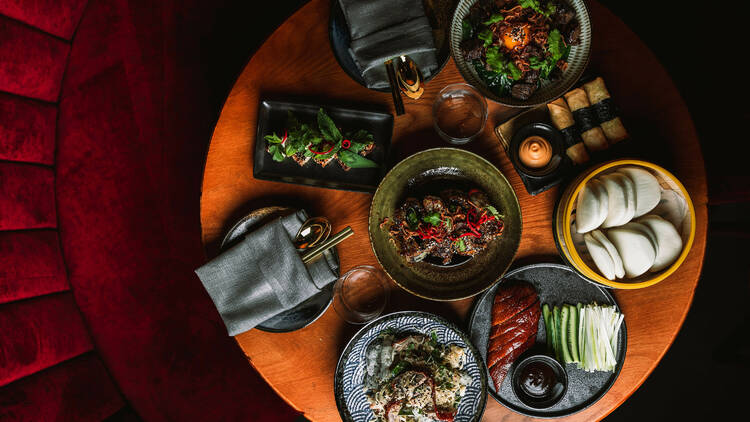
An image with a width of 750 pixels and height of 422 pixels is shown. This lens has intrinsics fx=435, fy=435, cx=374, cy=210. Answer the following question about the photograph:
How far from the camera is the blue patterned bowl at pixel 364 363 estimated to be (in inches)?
76.2

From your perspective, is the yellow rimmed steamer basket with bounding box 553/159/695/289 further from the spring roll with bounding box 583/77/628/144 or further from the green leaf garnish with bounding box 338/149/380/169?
the green leaf garnish with bounding box 338/149/380/169

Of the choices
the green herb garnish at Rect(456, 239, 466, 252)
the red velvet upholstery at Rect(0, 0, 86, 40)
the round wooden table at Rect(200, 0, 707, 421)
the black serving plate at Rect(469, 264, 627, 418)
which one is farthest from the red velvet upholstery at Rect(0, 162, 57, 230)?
the black serving plate at Rect(469, 264, 627, 418)

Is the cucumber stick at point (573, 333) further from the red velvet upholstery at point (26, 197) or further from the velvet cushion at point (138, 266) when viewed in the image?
the red velvet upholstery at point (26, 197)

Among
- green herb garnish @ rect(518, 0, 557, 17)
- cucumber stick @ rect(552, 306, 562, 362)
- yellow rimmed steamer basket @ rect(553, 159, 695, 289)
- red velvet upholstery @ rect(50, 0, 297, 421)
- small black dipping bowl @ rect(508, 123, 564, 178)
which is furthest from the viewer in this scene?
red velvet upholstery @ rect(50, 0, 297, 421)

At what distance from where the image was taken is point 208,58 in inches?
105

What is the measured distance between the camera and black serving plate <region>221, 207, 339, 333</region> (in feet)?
6.48

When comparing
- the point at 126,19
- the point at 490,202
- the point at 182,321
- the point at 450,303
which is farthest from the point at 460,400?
the point at 126,19

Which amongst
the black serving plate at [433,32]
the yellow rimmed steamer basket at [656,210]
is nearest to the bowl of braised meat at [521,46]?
the black serving plate at [433,32]

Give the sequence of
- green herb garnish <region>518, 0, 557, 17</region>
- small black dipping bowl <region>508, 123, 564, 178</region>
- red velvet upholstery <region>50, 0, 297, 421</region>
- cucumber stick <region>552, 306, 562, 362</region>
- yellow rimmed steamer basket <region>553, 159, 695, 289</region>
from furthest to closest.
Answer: red velvet upholstery <region>50, 0, 297, 421</region> < cucumber stick <region>552, 306, 562, 362</region> < small black dipping bowl <region>508, 123, 564, 178</region> < green herb garnish <region>518, 0, 557, 17</region> < yellow rimmed steamer basket <region>553, 159, 695, 289</region>

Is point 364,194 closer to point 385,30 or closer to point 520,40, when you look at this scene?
point 385,30

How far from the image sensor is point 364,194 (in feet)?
6.81

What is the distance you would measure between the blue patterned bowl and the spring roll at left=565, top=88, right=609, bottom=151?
1.04 m

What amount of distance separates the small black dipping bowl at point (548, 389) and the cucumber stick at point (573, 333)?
0.10m

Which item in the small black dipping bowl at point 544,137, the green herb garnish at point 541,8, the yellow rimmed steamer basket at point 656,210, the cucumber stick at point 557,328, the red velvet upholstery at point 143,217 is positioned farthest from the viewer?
the red velvet upholstery at point 143,217
